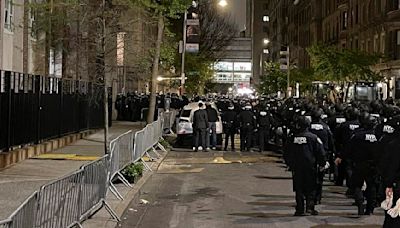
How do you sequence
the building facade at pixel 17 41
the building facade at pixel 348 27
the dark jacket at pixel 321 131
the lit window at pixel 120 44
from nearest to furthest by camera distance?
the dark jacket at pixel 321 131 → the lit window at pixel 120 44 → the building facade at pixel 17 41 → the building facade at pixel 348 27

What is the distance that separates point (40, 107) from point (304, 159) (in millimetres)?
11856

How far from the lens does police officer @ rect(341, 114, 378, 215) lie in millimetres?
12422

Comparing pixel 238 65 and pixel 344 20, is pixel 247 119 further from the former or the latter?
pixel 238 65

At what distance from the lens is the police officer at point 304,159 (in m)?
12.0

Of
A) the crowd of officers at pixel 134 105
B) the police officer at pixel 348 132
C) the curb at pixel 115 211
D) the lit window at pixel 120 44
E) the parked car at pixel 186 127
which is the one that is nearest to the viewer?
the curb at pixel 115 211

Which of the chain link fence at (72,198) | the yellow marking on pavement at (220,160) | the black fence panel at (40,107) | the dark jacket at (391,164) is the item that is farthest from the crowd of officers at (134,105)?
the dark jacket at (391,164)

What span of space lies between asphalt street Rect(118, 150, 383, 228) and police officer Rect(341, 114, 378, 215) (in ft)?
0.91

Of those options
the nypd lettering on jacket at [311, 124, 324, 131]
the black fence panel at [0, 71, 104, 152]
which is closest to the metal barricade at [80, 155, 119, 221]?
the nypd lettering on jacket at [311, 124, 324, 131]

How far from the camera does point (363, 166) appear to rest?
41.1 feet

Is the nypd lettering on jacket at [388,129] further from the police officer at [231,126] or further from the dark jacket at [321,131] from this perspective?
the police officer at [231,126]

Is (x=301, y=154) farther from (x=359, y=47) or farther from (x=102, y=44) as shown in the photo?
(x=359, y=47)

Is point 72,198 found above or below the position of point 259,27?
below

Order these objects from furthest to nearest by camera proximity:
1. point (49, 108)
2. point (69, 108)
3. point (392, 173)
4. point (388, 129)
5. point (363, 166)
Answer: point (69, 108)
point (49, 108)
point (363, 166)
point (388, 129)
point (392, 173)

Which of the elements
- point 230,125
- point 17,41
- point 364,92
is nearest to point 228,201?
point 230,125
